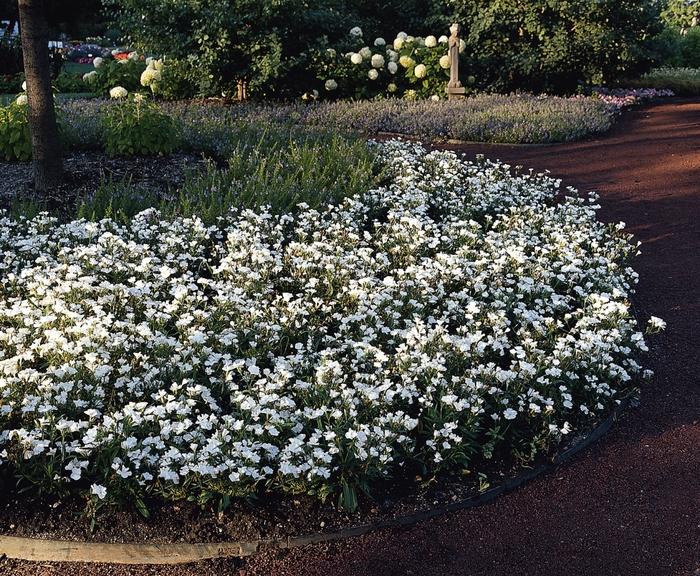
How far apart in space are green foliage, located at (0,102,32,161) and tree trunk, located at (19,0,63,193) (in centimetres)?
119

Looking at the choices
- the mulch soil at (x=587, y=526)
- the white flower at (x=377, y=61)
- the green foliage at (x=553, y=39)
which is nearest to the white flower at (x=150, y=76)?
the white flower at (x=377, y=61)

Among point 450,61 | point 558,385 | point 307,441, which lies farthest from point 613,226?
point 450,61

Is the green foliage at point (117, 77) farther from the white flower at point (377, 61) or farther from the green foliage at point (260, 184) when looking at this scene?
the green foliage at point (260, 184)

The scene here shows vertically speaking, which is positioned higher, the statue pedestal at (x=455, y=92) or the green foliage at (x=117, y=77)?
the green foliage at (x=117, y=77)

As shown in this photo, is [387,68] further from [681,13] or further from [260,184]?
[681,13]

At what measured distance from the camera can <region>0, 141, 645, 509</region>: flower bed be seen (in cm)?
352

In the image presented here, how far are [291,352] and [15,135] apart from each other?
5.14 m

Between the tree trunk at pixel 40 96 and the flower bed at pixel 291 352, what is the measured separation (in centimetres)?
103

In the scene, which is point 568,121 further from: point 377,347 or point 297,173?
point 377,347

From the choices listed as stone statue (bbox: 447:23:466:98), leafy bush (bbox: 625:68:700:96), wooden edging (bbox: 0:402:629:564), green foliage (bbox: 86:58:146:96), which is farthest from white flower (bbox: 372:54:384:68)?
wooden edging (bbox: 0:402:629:564)

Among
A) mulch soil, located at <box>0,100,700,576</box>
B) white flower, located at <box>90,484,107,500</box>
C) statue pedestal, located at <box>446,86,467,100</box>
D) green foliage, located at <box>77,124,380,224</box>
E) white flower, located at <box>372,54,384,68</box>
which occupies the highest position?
white flower, located at <box>372,54,384,68</box>

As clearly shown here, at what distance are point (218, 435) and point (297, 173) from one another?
4.81 metres

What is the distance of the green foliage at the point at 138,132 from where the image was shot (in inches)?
343

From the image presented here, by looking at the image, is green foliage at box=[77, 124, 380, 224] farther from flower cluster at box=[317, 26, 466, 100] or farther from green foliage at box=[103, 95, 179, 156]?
flower cluster at box=[317, 26, 466, 100]
